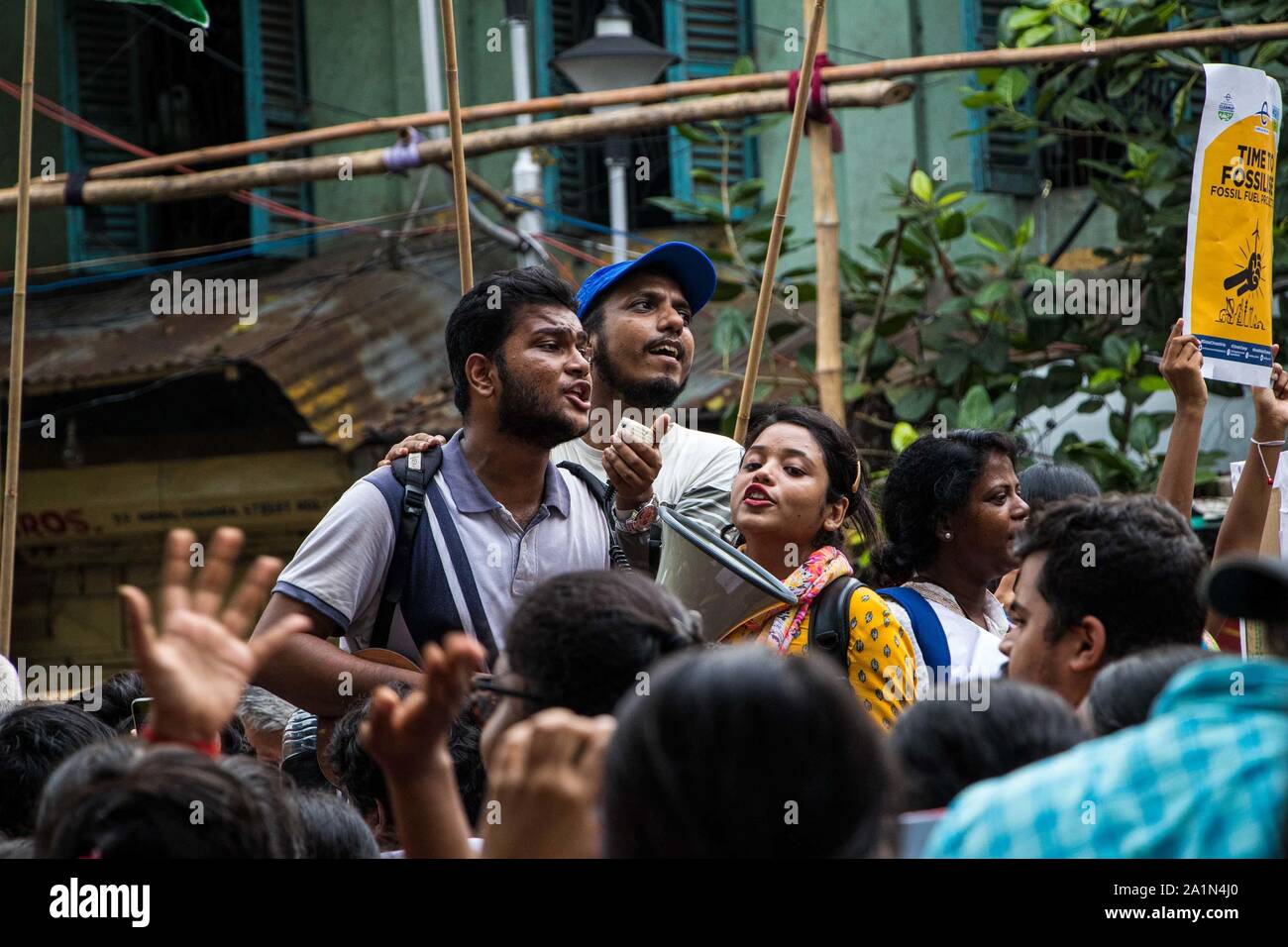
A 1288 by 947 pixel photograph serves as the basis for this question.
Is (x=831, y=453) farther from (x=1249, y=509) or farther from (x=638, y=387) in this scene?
(x=1249, y=509)

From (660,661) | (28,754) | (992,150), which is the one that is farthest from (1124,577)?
(992,150)

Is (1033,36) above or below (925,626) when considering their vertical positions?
above

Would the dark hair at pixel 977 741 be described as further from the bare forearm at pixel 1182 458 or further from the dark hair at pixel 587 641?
the bare forearm at pixel 1182 458

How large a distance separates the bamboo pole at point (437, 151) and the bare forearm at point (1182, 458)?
2.73 metres

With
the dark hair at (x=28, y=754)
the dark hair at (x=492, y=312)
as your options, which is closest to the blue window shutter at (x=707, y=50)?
the dark hair at (x=492, y=312)

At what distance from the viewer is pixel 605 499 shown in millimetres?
3824

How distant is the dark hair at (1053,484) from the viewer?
423cm

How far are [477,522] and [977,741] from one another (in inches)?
64.3

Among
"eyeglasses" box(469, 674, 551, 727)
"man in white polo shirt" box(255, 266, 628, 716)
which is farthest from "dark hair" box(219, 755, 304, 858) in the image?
"man in white polo shirt" box(255, 266, 628, 716)

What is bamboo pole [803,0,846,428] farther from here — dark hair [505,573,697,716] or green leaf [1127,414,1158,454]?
dark hair [505,573,697,716]

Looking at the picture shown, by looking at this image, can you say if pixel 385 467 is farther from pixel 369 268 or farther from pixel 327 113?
pixel 327 113

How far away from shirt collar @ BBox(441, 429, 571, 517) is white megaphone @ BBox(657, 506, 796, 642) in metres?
0.43

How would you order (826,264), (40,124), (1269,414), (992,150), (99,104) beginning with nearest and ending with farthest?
(1269,414)
(826,264)
(992,150)
(99,104)
(40,124)

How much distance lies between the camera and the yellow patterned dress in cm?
327
